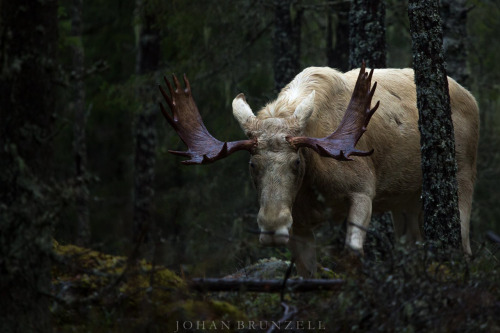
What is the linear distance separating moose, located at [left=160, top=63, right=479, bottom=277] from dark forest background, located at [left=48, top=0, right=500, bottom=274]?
304 cm

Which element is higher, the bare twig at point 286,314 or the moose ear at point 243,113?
the moose ear at point 243,113

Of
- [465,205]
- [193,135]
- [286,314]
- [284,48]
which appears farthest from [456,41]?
[286,314]

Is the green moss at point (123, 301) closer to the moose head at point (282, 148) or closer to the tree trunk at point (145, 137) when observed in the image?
the moose head at point (282, 148)

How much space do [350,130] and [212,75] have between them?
332 inches

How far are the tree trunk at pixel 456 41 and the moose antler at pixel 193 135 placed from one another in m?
5.32

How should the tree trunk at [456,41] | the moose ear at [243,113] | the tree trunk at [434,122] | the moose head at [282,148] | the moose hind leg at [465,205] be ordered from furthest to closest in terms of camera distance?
1. the tree trunk at [456,41]
2. the moose hind leg at [465,205]
3. the moose ear at [243,113]
4. the moose head at [282,148]
5. the tree trunk at [434,122]

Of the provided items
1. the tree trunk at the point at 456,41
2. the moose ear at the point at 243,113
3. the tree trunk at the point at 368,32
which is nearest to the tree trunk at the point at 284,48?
the tree trunk at the point at 456,41

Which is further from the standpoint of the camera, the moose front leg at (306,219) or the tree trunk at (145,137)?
the tree trunk at (145,137)

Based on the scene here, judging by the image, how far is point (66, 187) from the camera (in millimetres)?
4965

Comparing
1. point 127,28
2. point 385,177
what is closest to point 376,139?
point 385,177

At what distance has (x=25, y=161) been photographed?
16.6 ft

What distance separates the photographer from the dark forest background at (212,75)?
15.6 metres

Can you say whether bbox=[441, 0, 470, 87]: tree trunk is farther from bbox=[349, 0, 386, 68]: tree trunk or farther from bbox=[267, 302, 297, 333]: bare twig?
bbox=[267, 302, 297, 333]: bare twig

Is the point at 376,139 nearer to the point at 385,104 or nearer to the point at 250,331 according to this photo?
the point at 385,104
